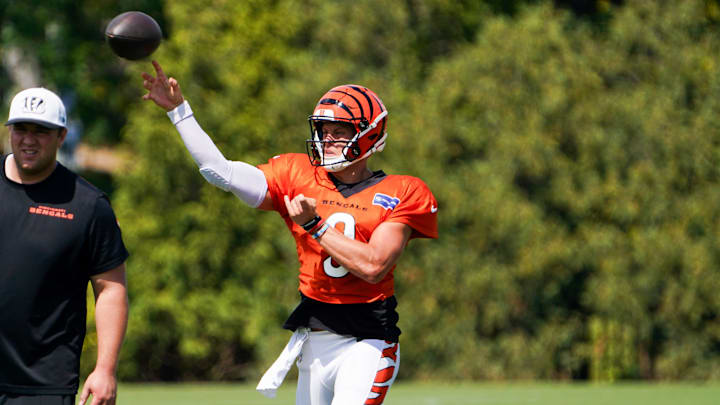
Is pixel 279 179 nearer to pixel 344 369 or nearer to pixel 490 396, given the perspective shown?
pixel 344 369

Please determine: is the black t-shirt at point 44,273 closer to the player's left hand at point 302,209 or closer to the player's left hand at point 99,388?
the player's left hand at point 99,388

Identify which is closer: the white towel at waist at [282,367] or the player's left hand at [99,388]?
the player's left hand at [99,388]

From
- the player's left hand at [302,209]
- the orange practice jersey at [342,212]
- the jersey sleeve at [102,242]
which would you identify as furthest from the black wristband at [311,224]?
the jersey sleeve at [102,242]

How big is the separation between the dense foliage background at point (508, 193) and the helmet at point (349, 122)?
14.6 metres

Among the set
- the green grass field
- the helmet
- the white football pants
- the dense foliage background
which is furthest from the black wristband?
the dense foliage background

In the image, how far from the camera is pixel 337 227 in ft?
17.0

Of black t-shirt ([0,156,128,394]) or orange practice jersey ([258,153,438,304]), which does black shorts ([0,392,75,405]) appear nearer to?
black t-shirt ([0,156,128,394])

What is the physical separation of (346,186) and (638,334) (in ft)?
51.2

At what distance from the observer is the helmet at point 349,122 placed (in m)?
5.30

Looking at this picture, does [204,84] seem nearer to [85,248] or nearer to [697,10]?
[697,10]

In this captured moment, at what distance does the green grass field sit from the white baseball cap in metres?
9.59

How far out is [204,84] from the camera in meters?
22.3

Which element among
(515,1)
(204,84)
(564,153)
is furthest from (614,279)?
(204,84)

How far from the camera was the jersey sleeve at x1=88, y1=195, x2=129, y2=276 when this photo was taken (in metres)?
4.57
